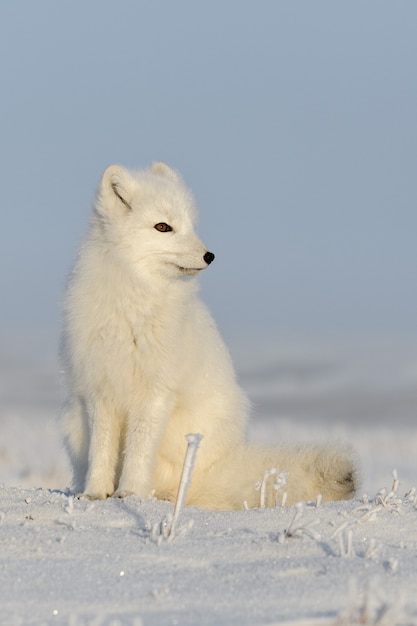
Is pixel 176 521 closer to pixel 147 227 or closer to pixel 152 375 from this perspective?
pixel 152 375

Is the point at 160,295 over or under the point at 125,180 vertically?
under

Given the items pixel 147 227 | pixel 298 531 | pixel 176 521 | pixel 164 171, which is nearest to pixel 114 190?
pixel 147 227

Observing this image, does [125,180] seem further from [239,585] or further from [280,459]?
[239,585]

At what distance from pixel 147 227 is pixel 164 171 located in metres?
0.94

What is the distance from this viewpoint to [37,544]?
3.77 m

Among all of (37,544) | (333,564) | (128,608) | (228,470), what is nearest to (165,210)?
(228,470)

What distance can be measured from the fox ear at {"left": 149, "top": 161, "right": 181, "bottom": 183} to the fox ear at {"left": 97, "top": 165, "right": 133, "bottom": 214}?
0.64 metres

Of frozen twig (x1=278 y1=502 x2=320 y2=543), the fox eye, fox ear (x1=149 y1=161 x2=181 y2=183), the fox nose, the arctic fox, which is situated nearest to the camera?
frozen twig (x1=278 y1=502 x2=320 y2=543)

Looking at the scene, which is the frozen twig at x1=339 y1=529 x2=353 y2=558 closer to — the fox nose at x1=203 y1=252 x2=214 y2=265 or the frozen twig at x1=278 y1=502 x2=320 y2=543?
the frozen twig at x1=278 y1=502 x2=320 y2=543

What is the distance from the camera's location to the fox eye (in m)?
5.94

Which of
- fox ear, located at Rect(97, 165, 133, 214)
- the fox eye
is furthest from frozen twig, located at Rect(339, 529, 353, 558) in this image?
fox ear, located at Rect(97, 165, 133, 214)

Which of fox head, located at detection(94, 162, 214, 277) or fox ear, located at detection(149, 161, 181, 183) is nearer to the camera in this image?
fox head, located at detection(94, 162, 214, 277)

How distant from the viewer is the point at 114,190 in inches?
239

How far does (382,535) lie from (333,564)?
83 cm
